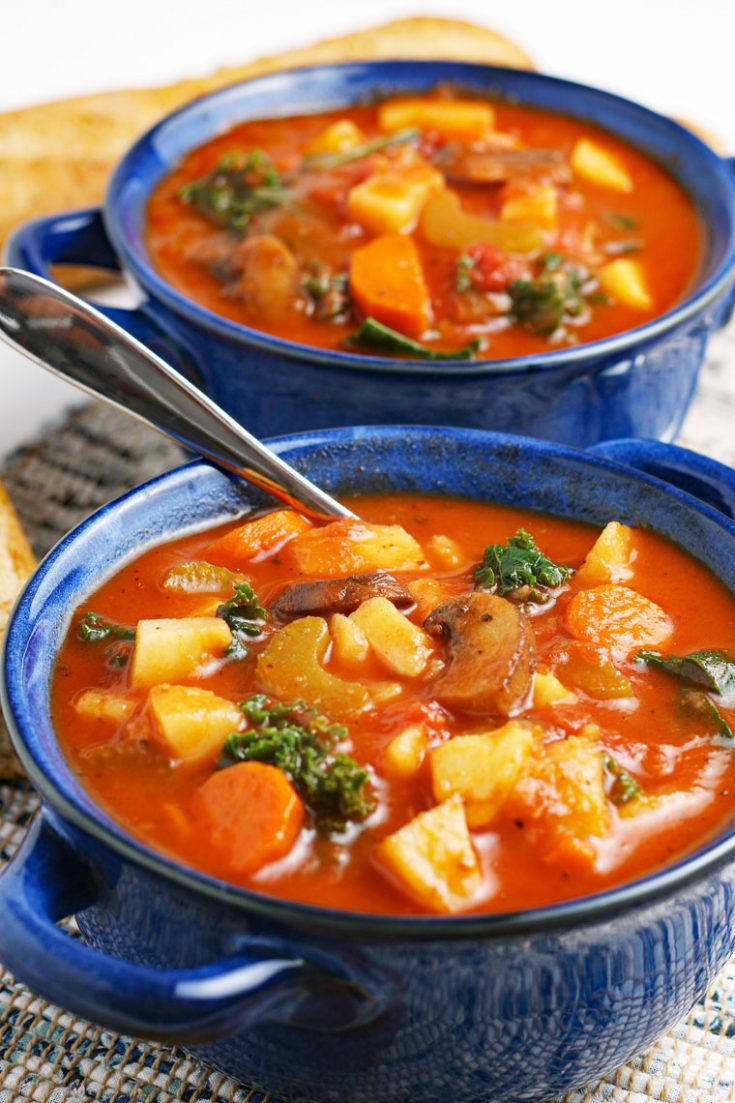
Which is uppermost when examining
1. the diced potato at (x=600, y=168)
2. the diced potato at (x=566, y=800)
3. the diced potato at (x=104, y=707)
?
the diced potato at (x=600, y=168)

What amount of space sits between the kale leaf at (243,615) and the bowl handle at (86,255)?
1.21 metres

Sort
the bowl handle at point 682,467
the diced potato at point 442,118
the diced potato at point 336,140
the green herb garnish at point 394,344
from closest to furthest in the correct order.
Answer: the bowl handle at point 682,467 → the green herb garnish at point 394,344 → the diced potato at point 336,140 → the diced potato at point 442,118

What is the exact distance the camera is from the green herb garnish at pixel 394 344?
11.3 ft

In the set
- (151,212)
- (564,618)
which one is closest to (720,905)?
(564,618)

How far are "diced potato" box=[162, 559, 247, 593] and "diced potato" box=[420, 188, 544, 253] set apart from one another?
1615 mm

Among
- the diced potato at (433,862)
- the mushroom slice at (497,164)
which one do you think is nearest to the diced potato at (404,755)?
the diced potato at (433,862)

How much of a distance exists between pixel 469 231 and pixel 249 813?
91.2 inches

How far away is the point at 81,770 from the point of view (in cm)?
218

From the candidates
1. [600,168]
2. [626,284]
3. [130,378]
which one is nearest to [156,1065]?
[130,378]

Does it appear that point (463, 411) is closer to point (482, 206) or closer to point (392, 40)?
point (482, 206)

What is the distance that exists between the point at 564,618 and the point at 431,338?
4.18 feet

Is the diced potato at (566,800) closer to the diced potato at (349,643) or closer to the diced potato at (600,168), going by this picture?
the diced potato at (349,643)

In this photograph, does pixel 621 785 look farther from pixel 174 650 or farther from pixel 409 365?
pixel 409 365

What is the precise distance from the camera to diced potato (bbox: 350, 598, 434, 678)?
2.39 m
